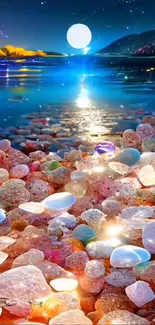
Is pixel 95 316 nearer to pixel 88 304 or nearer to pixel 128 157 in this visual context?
pixel 88 304

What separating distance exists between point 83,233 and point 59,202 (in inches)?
5.5

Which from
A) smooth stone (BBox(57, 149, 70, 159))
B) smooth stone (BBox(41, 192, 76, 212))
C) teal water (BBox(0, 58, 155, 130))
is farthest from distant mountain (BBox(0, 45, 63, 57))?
smooth stone (BBox(41, 192, 76, 212))

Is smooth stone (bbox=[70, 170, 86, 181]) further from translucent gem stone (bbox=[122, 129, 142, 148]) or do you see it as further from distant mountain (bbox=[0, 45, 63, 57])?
distant mountain (bbox=[0, 45, 63, 57])

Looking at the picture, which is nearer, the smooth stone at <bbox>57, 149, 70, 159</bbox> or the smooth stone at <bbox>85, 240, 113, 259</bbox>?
the smooth stone at <bbox>85, 240, 113, 259</bbox>

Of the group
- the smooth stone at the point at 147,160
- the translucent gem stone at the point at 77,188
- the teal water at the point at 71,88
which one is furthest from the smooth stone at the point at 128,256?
the teal water at the point at 71,88

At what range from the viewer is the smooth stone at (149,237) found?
0.62 meters

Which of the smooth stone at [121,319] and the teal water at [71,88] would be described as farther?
the teal water at [71,88]

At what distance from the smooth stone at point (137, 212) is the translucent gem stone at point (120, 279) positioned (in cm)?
17

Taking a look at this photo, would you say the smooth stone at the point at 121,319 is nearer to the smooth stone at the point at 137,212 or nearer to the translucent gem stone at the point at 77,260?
the translucent gem stone at the point at 77,260

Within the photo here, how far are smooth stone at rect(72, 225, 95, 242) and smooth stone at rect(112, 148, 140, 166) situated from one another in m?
0.36

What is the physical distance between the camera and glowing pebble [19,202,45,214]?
77cm

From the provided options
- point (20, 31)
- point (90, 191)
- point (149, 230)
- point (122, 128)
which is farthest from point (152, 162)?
point (20, 31)

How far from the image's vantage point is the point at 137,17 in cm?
132

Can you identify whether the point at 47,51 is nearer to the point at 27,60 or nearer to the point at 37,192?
the point at 27,60
